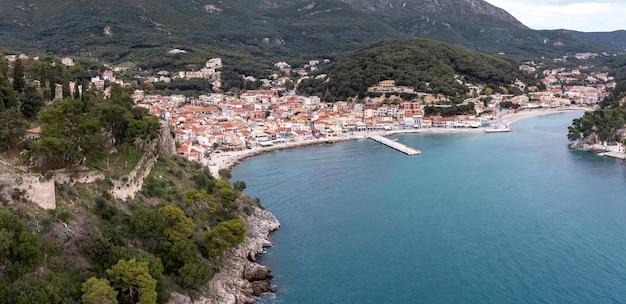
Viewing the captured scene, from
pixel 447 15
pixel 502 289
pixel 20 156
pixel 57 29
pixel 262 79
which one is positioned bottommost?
pixel 502 289

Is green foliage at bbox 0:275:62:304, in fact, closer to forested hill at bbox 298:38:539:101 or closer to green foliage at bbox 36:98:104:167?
green foliage at bbox 36:98:104:167

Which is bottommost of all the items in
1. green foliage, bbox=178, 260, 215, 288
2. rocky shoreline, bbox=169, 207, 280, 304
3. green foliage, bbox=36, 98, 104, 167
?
rocky shoreline, bbox=169, 207, 280, 304

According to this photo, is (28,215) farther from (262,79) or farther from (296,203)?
(262,79)

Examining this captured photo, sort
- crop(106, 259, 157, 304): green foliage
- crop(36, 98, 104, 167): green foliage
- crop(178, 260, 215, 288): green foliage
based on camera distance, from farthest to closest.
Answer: crop(36, 98, 104, 167): green foliage → crop(178, 260, 215, 288): green foliage → crop(106, 259, 157, 304): green foliage

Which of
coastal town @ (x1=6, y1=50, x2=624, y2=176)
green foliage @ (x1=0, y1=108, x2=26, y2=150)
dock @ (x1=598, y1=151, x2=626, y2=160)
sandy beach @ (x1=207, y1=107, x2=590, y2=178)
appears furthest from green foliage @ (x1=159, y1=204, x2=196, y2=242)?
dock @ (x1=598, y1=151, x2=626, y2=160)

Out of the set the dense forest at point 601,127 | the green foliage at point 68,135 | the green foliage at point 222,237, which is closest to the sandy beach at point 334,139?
the dense forest at point 601,127

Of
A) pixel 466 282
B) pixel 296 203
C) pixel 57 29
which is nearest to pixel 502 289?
pixel 466 282

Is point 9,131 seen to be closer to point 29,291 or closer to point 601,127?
point 29,291
